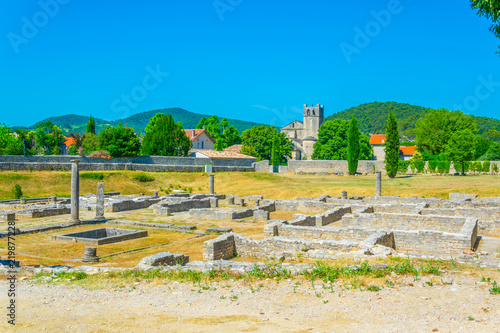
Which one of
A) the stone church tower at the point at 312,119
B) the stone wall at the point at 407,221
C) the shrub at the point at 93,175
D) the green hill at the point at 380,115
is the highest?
the green hill at the point at 380,115

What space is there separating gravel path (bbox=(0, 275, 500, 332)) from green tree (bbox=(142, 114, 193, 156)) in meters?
58.6

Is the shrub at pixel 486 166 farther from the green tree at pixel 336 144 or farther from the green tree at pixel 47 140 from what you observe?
the green tree at pixel 47 140

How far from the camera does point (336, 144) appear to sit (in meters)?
80.3

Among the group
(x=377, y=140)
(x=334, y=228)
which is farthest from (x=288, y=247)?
(x=377, y=140)

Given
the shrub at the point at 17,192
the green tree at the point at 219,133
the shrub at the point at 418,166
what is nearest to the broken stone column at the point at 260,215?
the shrub at the point at 17,192

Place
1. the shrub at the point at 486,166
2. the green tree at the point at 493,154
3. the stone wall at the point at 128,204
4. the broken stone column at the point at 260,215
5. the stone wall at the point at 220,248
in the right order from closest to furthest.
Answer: the stone wall at the point at 220,248 → the broken stone column at the point at 260,215 → the stone wall at the point at 128,204 → the shrub at the point at 486,166 → the green tree at the point at 493,154

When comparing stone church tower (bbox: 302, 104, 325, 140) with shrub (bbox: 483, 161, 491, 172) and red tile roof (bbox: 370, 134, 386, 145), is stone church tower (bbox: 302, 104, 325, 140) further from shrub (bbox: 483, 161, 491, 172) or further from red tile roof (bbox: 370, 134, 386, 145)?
shrub (bbox: 483, 161, 491, 172)

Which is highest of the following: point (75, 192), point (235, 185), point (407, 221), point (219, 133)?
point (219, 133)

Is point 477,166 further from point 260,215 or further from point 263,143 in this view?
point 260,215

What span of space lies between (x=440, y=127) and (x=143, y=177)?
162 feet

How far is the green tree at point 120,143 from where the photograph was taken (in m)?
62.0

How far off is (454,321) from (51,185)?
41.5 meters

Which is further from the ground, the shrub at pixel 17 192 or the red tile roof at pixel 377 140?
the red tile roof at pixel 377 140

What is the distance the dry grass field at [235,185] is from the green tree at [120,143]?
1313cm
